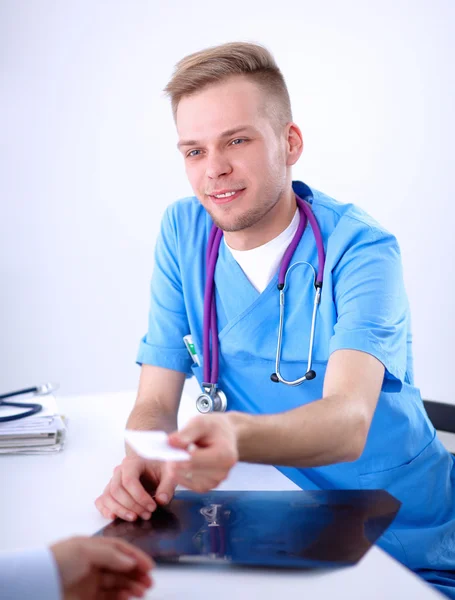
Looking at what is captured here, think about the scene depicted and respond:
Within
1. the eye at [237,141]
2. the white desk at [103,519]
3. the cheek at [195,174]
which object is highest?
the eye at [237,141]

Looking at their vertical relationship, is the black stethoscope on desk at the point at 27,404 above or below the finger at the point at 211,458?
below

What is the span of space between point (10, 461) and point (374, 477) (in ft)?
2.08

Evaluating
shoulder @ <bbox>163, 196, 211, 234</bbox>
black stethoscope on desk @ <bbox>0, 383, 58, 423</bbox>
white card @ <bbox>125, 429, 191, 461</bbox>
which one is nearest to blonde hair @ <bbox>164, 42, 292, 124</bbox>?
shoulder @ <bbox>163, 196, 211, 234</bbox>

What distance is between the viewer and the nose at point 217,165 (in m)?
1.28

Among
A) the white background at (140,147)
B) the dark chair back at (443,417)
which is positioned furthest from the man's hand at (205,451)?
the white background at (140,147)

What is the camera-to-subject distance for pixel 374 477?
1.25 metres

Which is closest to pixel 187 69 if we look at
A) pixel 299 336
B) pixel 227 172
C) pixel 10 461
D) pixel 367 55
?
pixel 227 172

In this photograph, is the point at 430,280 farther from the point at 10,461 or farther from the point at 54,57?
the point at 10,461

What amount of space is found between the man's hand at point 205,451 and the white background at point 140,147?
6.73 ft

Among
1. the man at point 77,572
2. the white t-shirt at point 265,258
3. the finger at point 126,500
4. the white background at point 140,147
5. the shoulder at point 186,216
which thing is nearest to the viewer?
the man at point 77,572

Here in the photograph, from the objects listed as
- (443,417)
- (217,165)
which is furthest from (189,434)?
(443,417)

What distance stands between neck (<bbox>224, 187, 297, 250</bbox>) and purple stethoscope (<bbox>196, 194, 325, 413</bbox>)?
33 millimetres

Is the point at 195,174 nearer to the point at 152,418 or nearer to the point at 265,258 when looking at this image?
the point at 265,258

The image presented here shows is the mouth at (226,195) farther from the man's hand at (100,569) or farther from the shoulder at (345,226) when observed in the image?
the man's hand at (100,569)
